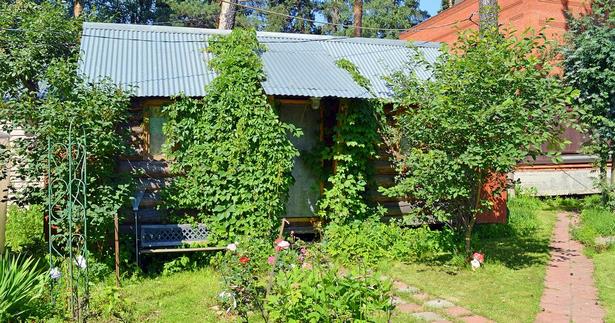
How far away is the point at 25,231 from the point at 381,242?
6.19 meters

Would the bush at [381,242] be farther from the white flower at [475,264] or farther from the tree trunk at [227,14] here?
the tree trunk at [227,14]

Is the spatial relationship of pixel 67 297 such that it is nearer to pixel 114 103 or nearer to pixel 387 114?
pixel 114 103

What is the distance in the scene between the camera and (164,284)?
713 cm

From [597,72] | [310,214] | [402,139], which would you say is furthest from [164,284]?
[597,72]

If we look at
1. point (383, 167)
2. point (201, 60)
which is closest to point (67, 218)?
point (201, 60)

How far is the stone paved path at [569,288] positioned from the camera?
5.86 m

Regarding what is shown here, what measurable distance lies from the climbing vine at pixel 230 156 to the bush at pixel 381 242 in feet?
3.41

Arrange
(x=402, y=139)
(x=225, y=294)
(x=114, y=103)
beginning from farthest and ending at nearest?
(x=402, y=139), (x=114, y=103), (x=225, y=294)

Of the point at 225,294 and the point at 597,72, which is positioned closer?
the point at 225,294

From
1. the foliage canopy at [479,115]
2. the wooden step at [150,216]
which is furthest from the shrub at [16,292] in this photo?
the foliage canopy at [479,115]

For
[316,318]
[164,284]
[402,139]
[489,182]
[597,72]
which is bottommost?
[164,284]

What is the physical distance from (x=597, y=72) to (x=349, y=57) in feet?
16.5

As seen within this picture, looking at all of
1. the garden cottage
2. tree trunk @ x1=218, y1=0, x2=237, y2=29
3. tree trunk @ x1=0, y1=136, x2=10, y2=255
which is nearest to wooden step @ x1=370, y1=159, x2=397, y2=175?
the garden cottage

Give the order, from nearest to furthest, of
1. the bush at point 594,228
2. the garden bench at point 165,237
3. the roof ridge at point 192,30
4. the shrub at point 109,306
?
the shrub at point 109,306 < the garden bench at point 165,237 < the bush at point 594,228 < the roof ridge at point 192,30
